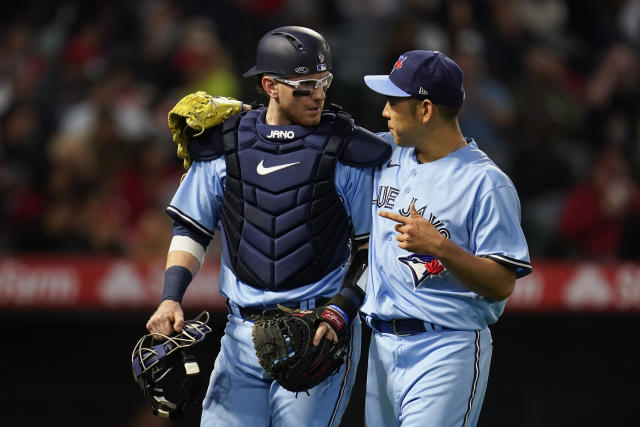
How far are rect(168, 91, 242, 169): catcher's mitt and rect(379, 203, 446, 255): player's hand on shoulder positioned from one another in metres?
0.87

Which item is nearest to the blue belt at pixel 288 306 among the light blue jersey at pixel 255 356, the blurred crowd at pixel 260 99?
the light blue jersey at pixel 255 356

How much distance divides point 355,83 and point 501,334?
2.28 metres

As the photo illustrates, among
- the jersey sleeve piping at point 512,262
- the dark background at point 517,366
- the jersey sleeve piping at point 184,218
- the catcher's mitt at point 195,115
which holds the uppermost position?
the catcher's mitt at point 195,115

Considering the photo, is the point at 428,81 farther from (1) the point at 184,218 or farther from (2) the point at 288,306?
(1) the point at 184,218

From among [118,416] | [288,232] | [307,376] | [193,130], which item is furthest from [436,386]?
[118,416]

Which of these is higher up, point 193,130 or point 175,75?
point 193,130

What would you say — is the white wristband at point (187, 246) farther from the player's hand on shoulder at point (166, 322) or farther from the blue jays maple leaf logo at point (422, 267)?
the blue jays maple leaf logo at point (422, 267)

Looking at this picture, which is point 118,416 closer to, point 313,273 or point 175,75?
point 175,75

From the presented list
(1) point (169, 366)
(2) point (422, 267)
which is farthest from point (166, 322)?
(2) point (422, 267)

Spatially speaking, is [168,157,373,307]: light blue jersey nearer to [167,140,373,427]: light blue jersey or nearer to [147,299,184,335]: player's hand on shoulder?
[167,140,373,427]: light blue jersey

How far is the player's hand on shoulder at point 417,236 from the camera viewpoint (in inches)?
124

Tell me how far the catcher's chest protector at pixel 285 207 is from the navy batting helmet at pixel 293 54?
21 centimetres

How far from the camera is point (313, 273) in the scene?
139 inches

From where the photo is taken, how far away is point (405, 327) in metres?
3.45
